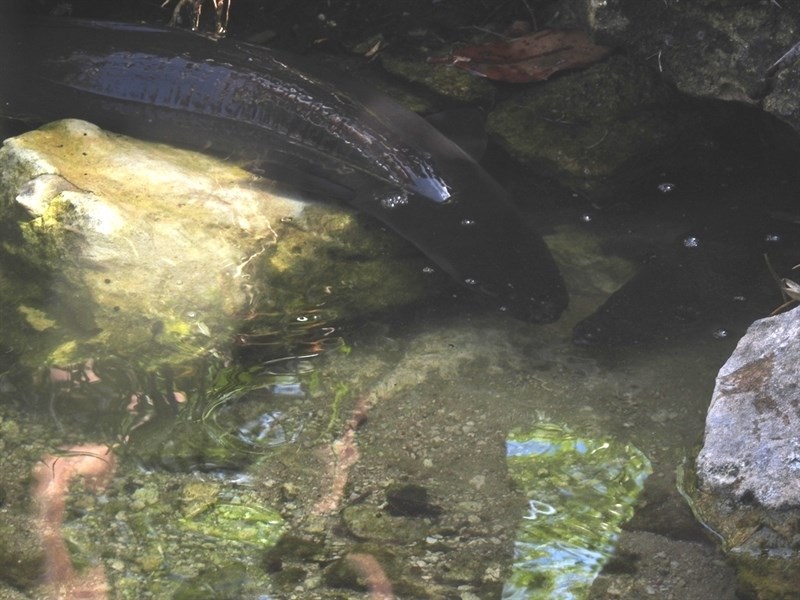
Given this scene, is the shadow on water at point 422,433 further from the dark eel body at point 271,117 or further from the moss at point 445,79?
the moss at point 445,79

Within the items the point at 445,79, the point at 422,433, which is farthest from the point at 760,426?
the point at 445,79

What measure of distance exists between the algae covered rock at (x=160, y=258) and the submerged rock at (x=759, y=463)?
1.40 m

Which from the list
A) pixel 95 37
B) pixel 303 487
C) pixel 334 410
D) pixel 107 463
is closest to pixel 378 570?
pixel 303 487

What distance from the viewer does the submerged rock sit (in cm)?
248

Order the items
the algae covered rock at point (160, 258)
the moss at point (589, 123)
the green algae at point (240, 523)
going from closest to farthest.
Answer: the green algae at point (240, 523) → the algae covered rock at point (160, 258) → the moss at point (589, 123)

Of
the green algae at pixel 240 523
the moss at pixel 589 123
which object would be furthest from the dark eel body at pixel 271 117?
the green algae at pixel 240 523

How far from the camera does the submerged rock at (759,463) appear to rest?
248 centimetres

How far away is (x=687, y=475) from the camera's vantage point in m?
2.94

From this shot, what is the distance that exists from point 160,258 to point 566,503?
1.71 metres

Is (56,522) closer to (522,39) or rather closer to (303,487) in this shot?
(303,487)

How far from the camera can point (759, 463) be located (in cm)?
254

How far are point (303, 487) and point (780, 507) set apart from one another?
1.41 meters

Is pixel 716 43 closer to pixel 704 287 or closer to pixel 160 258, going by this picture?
pixel 704 287

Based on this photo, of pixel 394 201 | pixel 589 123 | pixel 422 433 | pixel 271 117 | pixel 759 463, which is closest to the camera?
pixel 759 463
